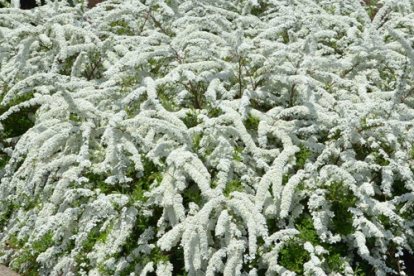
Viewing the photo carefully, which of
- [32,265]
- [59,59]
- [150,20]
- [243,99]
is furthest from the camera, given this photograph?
[150,20]

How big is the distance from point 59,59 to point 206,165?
Answer: 245 centimetres

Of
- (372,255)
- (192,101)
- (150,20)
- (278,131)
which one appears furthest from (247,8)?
(372,255)

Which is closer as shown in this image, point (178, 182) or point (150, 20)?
point (178, 182)

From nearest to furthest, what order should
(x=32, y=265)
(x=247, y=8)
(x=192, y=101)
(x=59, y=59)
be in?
(x=32, y=265)
(x=192, y=101)
(x=59, y=59)
(x=247, y=8)

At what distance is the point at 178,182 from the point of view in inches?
141

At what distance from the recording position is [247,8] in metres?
6.45

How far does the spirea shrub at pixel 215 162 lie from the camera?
3.43 m

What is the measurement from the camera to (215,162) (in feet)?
12.5

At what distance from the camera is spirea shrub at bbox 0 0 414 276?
3430 mm

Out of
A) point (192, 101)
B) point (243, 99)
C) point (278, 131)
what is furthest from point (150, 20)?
point (278, 131)

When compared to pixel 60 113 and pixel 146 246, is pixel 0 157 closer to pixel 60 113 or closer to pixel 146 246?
pixel 60 113

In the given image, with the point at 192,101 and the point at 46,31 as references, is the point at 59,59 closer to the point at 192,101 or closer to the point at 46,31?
the point at 46,31

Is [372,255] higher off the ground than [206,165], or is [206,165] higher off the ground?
[206,165]

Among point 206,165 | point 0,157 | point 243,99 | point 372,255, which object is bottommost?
point 0,157
